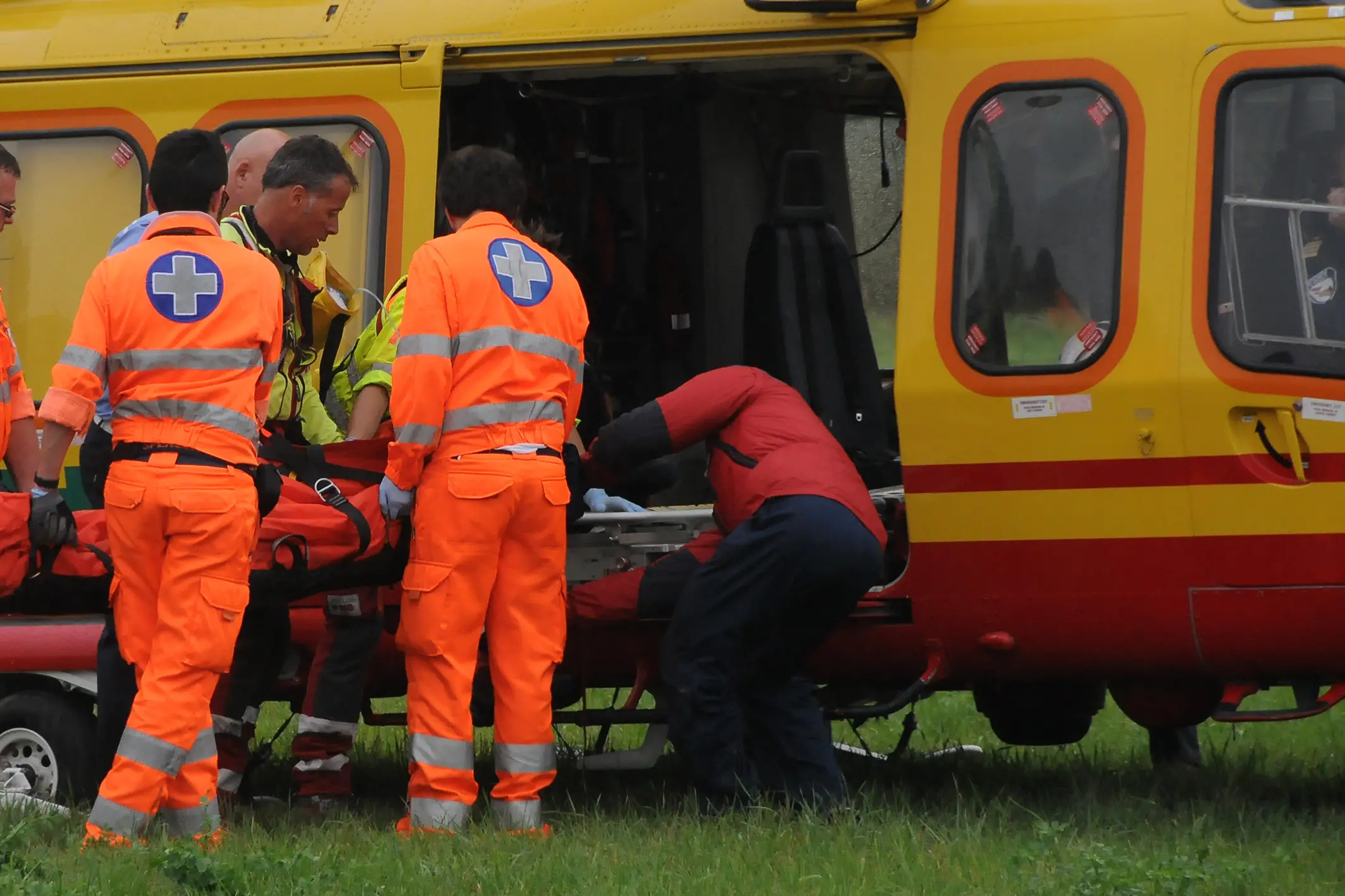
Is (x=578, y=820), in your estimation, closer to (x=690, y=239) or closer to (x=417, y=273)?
(x=417, y=273)

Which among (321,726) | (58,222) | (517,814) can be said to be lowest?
(517,814)

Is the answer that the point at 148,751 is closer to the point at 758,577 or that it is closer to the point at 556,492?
the point at 556,492

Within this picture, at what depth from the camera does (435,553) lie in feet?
18.1

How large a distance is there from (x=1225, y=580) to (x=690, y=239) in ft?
9.41

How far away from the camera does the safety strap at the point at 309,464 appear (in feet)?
19.3

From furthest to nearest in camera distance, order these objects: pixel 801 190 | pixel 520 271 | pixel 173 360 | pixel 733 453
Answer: pixel 801 190, pixel 733 453, pixel 520 271, pixel 173 360

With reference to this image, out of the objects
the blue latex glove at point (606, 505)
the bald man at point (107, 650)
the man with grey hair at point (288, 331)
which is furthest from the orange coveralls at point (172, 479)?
the blue latex glove at point (606, 505)

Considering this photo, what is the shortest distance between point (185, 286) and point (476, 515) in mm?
1054

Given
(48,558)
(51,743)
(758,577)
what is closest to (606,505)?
(758,577)

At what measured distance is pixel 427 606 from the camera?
5.51 metres

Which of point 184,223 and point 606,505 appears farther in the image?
point 606,505

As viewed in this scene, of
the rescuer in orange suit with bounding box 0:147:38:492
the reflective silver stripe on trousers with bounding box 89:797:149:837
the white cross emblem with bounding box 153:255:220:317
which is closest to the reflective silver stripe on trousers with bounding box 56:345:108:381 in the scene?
the white cross emblem with bounding box 153:255:220:317

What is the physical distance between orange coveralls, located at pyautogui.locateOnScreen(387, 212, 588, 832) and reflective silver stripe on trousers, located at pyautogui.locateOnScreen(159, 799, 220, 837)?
0.58 metres

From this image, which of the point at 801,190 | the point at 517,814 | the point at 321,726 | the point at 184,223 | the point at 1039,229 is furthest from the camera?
the point at 801,190
